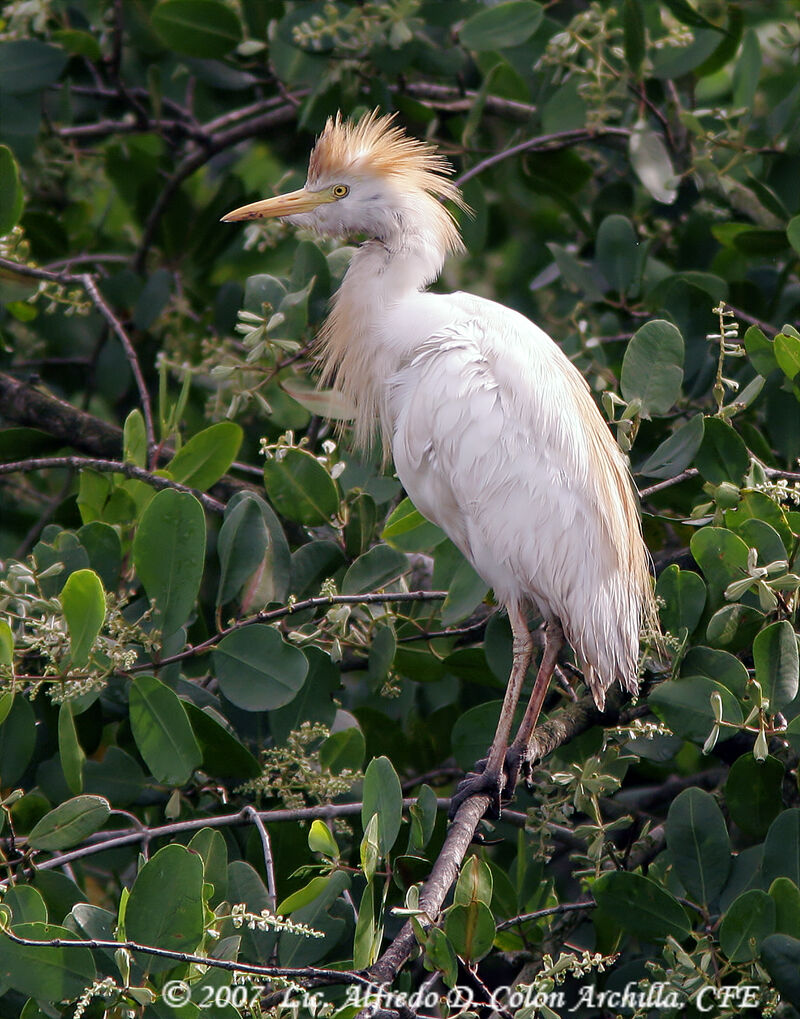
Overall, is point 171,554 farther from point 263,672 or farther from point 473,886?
point 473,886

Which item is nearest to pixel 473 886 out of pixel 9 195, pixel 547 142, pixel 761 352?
pixel 761 352

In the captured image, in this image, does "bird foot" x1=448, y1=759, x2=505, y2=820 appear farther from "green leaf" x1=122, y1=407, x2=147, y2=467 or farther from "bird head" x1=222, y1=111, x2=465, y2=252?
"bird head" x1=222, y1=111, x2=465, y2=252

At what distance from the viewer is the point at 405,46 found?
3455 millimetres

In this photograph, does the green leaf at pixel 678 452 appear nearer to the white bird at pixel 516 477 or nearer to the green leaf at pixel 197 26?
the white bird at pixel 516 477

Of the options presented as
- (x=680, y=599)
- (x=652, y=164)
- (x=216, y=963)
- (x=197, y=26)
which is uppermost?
(x=197, y=26)

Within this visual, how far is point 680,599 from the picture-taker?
240 cm

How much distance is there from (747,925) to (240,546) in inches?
51.0

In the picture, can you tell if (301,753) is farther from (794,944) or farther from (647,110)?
(647,110)

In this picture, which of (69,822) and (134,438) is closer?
(69,822)

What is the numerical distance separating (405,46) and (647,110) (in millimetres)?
840

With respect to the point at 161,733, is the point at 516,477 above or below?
above

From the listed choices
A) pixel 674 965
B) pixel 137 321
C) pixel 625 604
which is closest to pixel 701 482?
pixel 625 604

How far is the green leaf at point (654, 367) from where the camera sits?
262 centimetres

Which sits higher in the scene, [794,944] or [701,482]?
[701,482]
